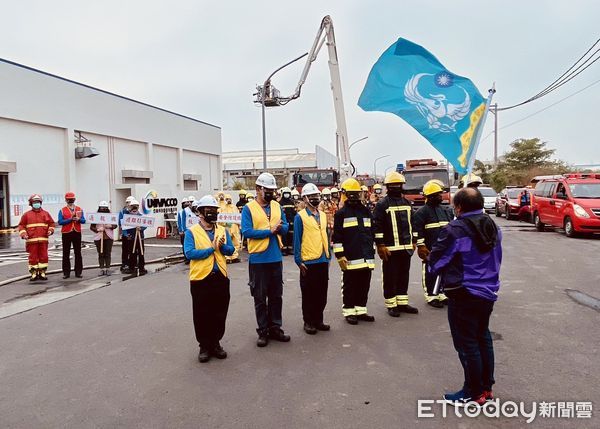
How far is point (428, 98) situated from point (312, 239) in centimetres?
343

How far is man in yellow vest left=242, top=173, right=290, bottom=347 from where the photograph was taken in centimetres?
532

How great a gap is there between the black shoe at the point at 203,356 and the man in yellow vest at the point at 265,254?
65 cm

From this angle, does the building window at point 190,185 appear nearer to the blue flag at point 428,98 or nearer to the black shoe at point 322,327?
the blue flag at point 428,98

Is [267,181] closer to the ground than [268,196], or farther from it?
farther from it

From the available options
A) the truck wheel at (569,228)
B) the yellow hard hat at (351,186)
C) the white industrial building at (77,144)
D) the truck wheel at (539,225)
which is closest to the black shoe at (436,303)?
the yellow hard hat at (351,186)

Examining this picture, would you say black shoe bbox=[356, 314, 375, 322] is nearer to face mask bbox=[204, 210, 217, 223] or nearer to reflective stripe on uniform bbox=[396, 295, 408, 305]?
reflective stripe on uniform bbox=[396, 295, 408, 305]

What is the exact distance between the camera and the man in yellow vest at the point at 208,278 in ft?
15.7

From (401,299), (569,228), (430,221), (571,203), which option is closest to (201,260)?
(401,299)

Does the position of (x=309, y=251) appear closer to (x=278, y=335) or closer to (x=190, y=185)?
(x=278, y=335)

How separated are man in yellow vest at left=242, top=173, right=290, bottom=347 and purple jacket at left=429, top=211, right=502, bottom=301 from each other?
226 cm

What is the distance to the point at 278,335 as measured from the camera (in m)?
5.37

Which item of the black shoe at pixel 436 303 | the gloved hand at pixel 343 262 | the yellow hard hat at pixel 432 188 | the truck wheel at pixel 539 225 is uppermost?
the yellow hard hat at pixel 432 188

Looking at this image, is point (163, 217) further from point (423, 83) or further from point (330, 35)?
point (423, 83)

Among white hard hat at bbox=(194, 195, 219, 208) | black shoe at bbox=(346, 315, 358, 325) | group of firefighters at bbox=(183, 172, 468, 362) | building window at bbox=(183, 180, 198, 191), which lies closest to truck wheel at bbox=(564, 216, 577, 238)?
group of firefighters at bbox=(183, 172, 468, 362)
